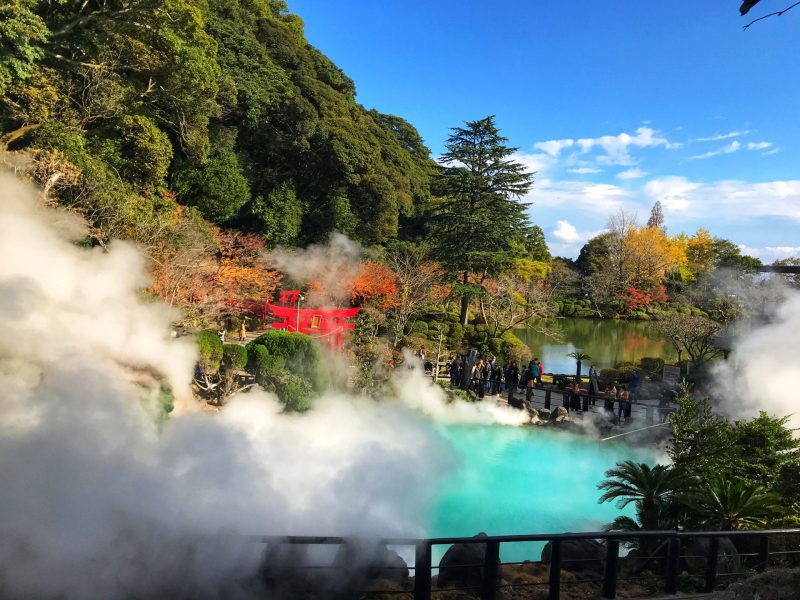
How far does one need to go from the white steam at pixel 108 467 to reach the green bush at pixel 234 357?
228 inches

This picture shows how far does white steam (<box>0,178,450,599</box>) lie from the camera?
394 centimetres

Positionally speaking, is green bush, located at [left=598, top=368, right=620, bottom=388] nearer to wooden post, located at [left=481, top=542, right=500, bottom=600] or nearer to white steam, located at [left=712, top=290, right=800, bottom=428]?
white steam, located at [left=712, top=290, right=800, bottom=428]

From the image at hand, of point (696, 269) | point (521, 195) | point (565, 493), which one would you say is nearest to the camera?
point (565, 493)

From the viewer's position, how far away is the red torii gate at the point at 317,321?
17.7m

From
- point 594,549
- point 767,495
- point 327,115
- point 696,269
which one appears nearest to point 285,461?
point 594,549

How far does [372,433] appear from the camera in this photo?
11172 millimetres

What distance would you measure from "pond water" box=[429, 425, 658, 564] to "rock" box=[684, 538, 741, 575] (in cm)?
289

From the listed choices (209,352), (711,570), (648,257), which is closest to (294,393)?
(209,352)

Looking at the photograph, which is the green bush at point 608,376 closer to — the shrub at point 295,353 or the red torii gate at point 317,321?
the red torii gate at point 317,321

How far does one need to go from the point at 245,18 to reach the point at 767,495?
30030 millimetres

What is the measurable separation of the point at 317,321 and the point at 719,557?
16331 millimetres

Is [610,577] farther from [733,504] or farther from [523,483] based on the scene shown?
[523,483]

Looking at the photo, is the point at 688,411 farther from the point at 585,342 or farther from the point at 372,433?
the point at 585,342

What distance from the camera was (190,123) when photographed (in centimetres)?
1992
